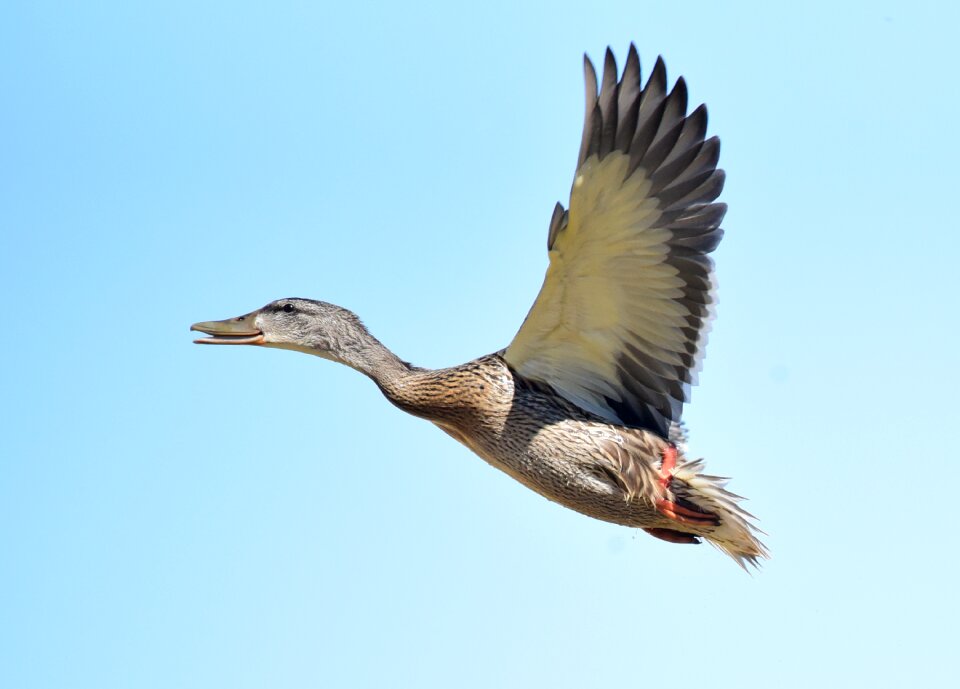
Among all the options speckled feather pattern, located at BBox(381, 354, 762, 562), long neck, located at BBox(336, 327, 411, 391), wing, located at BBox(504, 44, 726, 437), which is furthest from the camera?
long neck, located at BBox(336, 327, 411, 391)

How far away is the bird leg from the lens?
7629 mm

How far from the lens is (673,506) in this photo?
7641mm

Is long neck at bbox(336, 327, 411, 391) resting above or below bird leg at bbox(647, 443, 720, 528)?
above

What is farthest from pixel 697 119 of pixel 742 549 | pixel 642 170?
pixel 742 549

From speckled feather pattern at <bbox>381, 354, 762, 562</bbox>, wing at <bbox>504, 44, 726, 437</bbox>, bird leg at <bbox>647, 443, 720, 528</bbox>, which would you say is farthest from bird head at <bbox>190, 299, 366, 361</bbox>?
bird leg at <bbox>647, 443, 720, 528</bbox>

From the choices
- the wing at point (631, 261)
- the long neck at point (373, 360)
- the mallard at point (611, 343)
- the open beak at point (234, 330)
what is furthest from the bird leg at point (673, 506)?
the open beak at point (234, 330)

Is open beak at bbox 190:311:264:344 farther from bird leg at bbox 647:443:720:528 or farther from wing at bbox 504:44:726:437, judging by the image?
bird leg at bbox 647:443:720:528

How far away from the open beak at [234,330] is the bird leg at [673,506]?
8.65 feet

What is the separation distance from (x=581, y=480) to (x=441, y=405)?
36.4 inches

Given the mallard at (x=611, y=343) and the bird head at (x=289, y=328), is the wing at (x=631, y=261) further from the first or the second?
the bird head at (x=289, y=328)

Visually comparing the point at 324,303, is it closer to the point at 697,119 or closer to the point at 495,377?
the point at 495,377

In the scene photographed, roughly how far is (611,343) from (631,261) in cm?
63

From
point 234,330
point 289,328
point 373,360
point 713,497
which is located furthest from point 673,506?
point 234,330

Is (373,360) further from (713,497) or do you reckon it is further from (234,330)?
(713,497)
